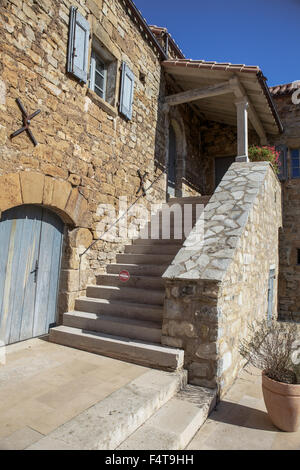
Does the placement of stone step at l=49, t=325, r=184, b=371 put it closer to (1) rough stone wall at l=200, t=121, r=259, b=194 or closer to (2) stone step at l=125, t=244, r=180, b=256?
(2) stone step at l=125, t=244, r=180, b=256

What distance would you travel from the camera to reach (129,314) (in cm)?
384

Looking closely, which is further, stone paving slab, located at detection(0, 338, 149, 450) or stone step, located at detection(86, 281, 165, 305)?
stone step, located at detection(86, 281, 165, 305)

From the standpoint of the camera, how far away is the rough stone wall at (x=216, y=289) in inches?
115

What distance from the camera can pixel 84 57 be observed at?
4469 millimetres

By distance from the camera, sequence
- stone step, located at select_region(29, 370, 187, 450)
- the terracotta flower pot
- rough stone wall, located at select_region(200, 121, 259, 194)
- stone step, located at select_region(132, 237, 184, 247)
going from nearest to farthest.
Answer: stone step, located at select_region(29, 370, 187, 450) → the terracotta flower pot → stone step, located at select_region(132, 237, 184, 247) → rough stone wall, located at select_region(200, 121, 259, 194)

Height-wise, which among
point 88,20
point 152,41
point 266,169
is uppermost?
point 152,41

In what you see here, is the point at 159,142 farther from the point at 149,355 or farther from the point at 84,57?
the point at 149,355

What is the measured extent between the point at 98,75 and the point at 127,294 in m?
3.92

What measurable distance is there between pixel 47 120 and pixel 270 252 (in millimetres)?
4775

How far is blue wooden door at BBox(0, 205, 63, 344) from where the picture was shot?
3529 millimetres

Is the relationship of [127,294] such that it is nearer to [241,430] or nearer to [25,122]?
[241,430]

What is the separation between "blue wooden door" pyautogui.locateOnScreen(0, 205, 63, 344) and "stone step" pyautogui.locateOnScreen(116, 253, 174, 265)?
1256mm

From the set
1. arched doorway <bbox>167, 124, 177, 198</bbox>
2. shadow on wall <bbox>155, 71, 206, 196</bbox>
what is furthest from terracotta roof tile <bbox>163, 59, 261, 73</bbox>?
arched doorway <bbox>167, 124, 177, 198</bbox>
